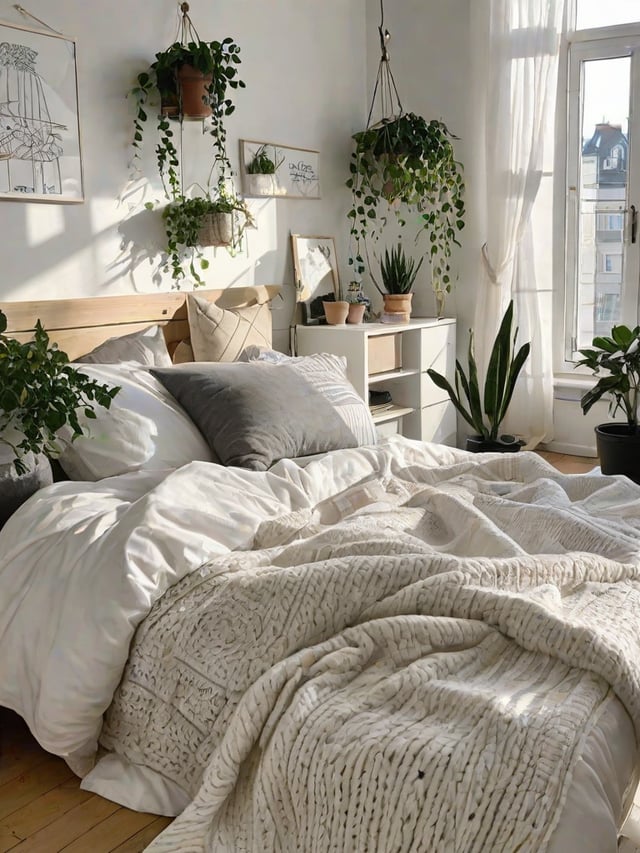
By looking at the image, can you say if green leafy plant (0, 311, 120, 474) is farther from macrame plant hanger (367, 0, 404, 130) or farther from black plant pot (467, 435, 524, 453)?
macrame plant hanger (367, 0, 404, 130)

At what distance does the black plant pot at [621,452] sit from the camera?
3814 mm

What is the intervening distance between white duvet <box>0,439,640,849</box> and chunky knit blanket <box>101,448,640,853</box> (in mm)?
17

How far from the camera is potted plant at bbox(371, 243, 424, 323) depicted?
440 cm

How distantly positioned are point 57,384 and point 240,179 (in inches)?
79.7

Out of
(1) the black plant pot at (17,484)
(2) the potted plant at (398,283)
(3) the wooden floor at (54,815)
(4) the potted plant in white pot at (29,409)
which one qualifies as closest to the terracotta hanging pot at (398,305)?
(2) the potted plant at (398,283)

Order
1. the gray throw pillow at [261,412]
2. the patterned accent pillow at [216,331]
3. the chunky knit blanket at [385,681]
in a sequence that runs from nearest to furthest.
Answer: the chunky knit blanket at [385,681], the gray throw pillow at [261,412], the patterned accent pillow at [216,331]

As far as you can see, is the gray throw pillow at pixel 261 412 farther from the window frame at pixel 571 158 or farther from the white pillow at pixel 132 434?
the window frame at pixel 571 158

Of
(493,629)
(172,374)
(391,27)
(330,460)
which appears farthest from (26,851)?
(391,27)

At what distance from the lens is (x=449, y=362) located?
15.1ft

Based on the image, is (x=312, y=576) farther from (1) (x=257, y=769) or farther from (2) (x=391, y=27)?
(2) (x=391, y=27)

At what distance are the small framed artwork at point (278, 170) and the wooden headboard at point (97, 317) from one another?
0.57 m

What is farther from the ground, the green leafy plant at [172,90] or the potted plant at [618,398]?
the green leafy plant at [172,90]

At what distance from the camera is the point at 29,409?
2.12 metres

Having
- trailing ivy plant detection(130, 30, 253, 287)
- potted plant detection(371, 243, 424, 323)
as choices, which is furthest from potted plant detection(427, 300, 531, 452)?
trailing ivy plant detection(130, 30, 253, 287)
